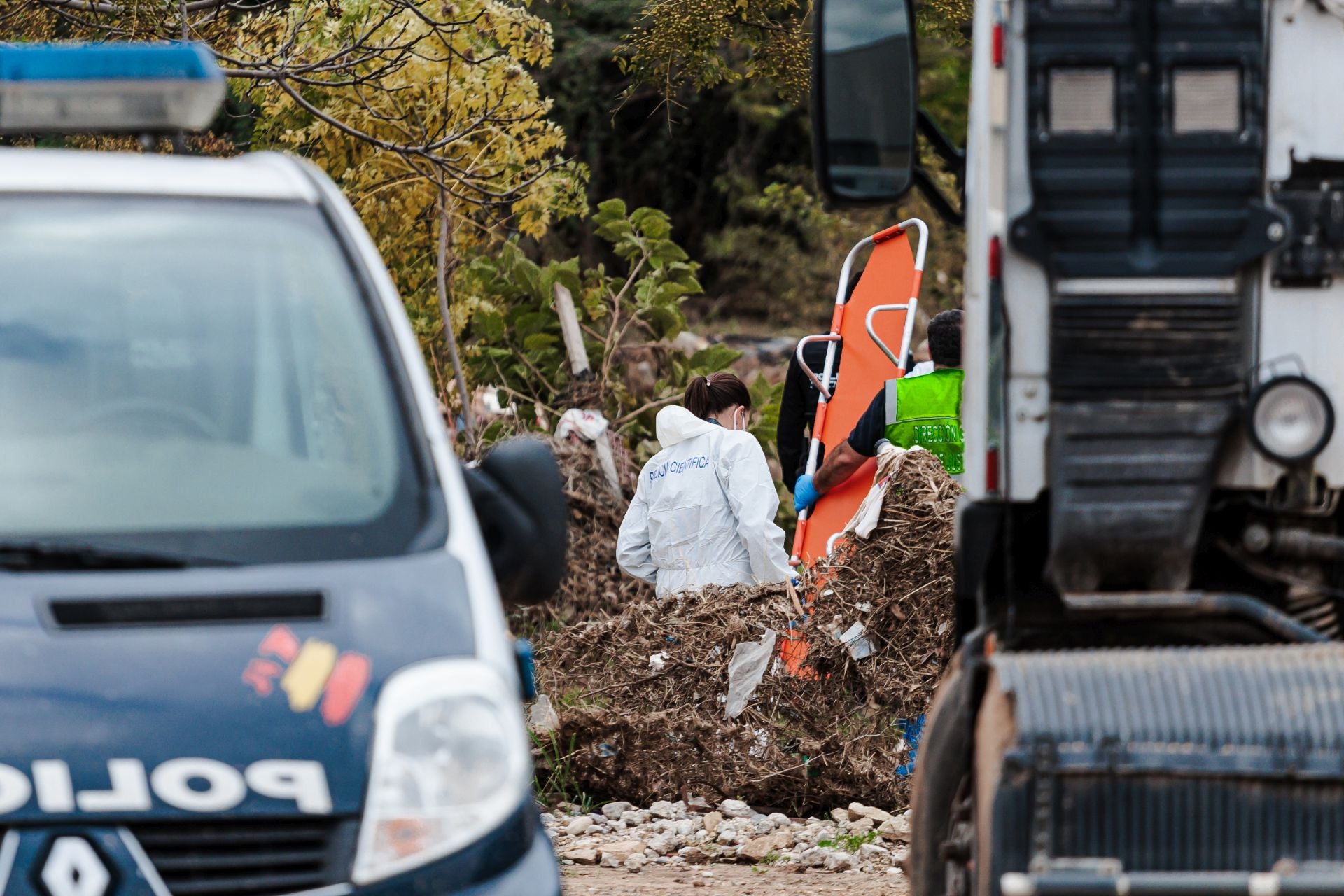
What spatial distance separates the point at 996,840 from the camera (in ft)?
11.2

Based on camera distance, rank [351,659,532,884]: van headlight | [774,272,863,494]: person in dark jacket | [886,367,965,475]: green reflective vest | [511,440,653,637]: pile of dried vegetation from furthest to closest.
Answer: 1. [511,440,653,637]: pile of dried vegetation
2. [774,272,863,494]: person in dark jacket
3. [886,367,965,475]: green reflective vest
4. [351,659,532,884]: van headlight

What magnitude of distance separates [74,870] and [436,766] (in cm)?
59

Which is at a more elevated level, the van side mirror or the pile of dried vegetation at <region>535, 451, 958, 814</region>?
the van side mirror

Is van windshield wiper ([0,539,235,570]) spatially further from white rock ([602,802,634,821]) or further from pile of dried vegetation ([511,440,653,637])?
pile of dried vegetation ([511,440,653,637])

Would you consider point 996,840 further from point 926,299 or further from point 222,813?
point 926,299

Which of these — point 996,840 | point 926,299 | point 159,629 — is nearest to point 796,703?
point 996,840

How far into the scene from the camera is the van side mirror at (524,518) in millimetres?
3777

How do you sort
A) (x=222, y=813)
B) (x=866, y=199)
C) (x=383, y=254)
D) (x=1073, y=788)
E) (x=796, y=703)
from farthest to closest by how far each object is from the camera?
(x=383, y=254), (x=796, y=703), (x=866, y=199), (x=1073, y=788), (x=222, y=813)

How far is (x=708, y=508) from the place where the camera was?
831cm

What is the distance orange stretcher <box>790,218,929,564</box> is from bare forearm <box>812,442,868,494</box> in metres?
Answer: 0.29

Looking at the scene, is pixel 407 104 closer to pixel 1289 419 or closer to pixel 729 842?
pixel 729 842

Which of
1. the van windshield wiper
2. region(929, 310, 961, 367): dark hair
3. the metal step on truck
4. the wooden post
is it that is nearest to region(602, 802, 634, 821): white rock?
region(929, 310, 961, 367): dark hair

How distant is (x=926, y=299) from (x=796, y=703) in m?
17.3

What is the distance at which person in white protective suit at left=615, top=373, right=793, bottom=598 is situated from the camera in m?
8.20
